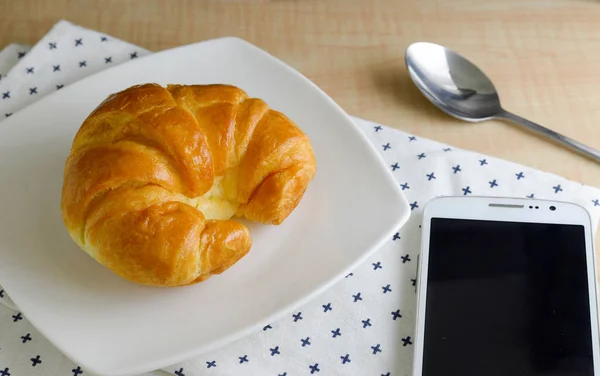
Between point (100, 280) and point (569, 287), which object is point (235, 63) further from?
point (569, 287)

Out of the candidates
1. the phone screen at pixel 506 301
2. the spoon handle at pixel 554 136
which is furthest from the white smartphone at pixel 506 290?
the spoon handle at pixel 554 136

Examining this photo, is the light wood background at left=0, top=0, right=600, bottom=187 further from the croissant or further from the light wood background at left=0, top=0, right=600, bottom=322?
the croissant

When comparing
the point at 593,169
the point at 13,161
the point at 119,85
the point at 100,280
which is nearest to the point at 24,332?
the point at 100,280

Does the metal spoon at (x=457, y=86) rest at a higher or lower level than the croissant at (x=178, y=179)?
higher

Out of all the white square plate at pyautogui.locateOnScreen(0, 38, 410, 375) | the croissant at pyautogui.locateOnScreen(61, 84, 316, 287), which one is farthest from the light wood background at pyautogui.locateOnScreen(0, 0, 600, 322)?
the croissant at pyautogui.locateOnScreen(61, 84, 316, 287)

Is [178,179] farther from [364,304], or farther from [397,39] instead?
[397,39]

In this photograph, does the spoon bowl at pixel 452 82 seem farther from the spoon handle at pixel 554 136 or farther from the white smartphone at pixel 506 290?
the white smartphone at pixel 506 290
